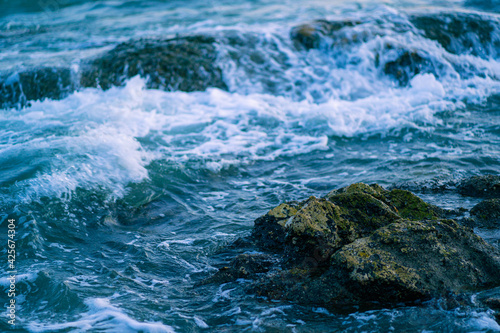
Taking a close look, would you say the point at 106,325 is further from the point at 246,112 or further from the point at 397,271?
the point at 246,112

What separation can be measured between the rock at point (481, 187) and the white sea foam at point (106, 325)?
142 inches

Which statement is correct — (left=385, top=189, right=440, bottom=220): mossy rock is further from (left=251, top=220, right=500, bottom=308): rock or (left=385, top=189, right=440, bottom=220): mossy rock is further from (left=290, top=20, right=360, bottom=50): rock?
(left=290, top=20, right=360, bottom=50): rock

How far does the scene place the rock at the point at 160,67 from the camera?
9891 mm

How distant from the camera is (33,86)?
976 centimetres

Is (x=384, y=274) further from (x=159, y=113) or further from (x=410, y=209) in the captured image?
(x=159, y=113)

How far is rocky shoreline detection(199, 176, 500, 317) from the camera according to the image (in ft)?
10.7

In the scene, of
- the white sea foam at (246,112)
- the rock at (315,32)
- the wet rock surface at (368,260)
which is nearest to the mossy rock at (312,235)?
the wet rock surface at (368,260)

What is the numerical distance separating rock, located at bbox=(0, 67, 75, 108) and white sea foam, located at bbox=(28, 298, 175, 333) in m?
7.31

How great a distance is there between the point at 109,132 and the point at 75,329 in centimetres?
458

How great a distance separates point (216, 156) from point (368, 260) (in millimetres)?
4080

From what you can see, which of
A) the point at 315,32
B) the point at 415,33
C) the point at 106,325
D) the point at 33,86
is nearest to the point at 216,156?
the point at 106,325

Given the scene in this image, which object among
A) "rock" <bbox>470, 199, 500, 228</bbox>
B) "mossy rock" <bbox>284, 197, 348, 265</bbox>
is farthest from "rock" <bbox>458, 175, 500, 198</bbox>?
"mossy rock" <bbox>284, 197, 348, 265</bbox>

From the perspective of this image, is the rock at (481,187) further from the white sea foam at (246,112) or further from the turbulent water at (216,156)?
the white sea foam at (246,112)

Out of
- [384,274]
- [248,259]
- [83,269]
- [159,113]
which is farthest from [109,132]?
[384,274]
